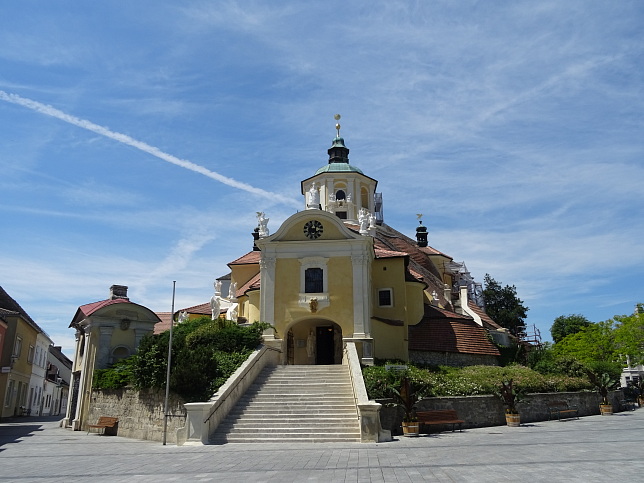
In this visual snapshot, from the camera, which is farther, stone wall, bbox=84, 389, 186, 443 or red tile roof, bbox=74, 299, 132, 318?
red tile roof, bbox=74, 299, 132, 318

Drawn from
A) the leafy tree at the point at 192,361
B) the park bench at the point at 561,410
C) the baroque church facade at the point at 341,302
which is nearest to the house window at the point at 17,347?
the leafy tree at the point at 192,361

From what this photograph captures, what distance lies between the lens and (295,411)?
19656 millimetres

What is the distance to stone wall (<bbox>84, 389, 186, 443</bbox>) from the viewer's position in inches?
767

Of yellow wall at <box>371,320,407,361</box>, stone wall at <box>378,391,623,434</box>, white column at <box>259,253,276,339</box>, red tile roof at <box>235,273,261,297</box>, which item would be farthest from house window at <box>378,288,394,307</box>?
stone wall at <box>378,391,623,434</box>

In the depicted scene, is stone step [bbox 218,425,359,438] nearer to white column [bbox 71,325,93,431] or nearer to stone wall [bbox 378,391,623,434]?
stone wall [bbox 378,391,623,434]

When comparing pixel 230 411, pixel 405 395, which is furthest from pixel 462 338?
pixel 230 411

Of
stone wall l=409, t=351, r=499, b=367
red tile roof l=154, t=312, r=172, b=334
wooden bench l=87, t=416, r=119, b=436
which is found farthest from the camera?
red tile roof l=154, t=312, r=172, b=334

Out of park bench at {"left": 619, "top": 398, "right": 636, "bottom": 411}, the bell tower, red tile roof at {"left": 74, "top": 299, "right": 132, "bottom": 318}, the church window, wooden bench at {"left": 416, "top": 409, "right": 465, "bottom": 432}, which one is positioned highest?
the bell tower

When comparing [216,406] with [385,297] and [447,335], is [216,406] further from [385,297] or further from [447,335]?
[447,335]

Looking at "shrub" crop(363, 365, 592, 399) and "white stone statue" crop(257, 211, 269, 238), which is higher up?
"white stone statue" crop(257, 211, 269, 238)

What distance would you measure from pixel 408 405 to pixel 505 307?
164 feet

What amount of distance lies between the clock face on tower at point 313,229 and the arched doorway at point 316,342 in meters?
4.86

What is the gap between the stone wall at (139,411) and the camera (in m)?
19.5

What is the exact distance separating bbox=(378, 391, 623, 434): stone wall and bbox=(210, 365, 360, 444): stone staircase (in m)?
1.62
